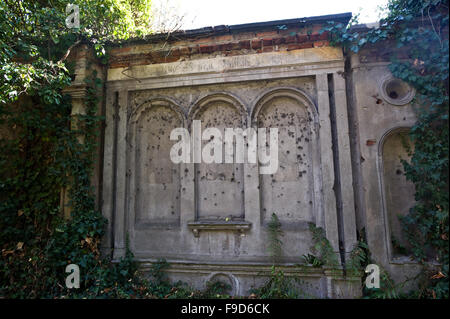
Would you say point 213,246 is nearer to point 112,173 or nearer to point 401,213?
point 112,173

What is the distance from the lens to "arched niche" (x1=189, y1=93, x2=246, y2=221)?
18.8 ft

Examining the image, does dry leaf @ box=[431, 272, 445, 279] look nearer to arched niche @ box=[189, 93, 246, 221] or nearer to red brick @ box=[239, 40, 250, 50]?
arched niche @ box=[189, 93, 246, 221]

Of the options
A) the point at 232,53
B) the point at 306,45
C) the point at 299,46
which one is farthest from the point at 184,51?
the point at 306,45

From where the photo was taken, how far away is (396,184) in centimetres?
534

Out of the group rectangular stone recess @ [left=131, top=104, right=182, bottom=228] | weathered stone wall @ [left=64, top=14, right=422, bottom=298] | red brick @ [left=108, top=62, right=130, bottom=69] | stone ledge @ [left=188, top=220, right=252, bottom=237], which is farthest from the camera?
red brick @ [left=108, top=62, right=130, bottom=69]

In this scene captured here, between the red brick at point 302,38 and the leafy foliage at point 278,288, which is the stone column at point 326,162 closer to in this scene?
the red brick at point 302,38

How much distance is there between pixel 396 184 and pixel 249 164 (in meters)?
2.66

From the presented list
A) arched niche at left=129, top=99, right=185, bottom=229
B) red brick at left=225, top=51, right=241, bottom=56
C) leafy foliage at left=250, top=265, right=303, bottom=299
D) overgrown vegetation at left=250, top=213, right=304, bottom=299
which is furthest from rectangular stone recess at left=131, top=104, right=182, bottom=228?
leafy foliage at left=250, top=265, right=303, bottom=299

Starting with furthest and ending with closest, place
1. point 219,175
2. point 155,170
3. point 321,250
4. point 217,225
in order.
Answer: point 155,170 < point 219,175 < point 217,225 < point 321,250

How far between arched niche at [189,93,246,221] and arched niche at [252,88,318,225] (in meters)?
0.43

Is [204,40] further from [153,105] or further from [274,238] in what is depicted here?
[274,238]

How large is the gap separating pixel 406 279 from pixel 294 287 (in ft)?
5.94

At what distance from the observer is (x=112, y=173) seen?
20.0 ft
